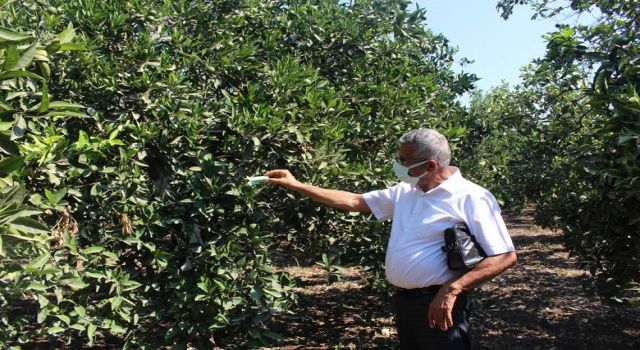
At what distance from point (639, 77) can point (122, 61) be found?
3.20 m

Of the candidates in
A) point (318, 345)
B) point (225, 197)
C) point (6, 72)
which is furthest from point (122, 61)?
point (318, 345)

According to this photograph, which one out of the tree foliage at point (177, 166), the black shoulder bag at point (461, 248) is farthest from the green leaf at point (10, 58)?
the black shoulder bag at point (461, 248)

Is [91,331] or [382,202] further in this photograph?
[382,202]

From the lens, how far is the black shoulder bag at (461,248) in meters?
2.50

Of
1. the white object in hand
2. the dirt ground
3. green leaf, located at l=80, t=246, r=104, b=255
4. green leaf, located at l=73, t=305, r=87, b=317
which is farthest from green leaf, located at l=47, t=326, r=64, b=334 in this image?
the dirt ground

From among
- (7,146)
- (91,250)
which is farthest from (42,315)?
(7,146)

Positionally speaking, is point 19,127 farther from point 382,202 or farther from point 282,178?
point 382,202

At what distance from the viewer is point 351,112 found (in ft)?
13.4

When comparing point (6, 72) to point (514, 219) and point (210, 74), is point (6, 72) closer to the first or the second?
point (210, 74)

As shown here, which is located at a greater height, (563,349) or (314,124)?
(314,124)

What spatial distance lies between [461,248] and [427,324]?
0.42 metres

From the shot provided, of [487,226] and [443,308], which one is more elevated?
[487,226]

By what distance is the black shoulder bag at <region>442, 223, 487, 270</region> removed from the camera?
8.20 feet

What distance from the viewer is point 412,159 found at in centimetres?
271
